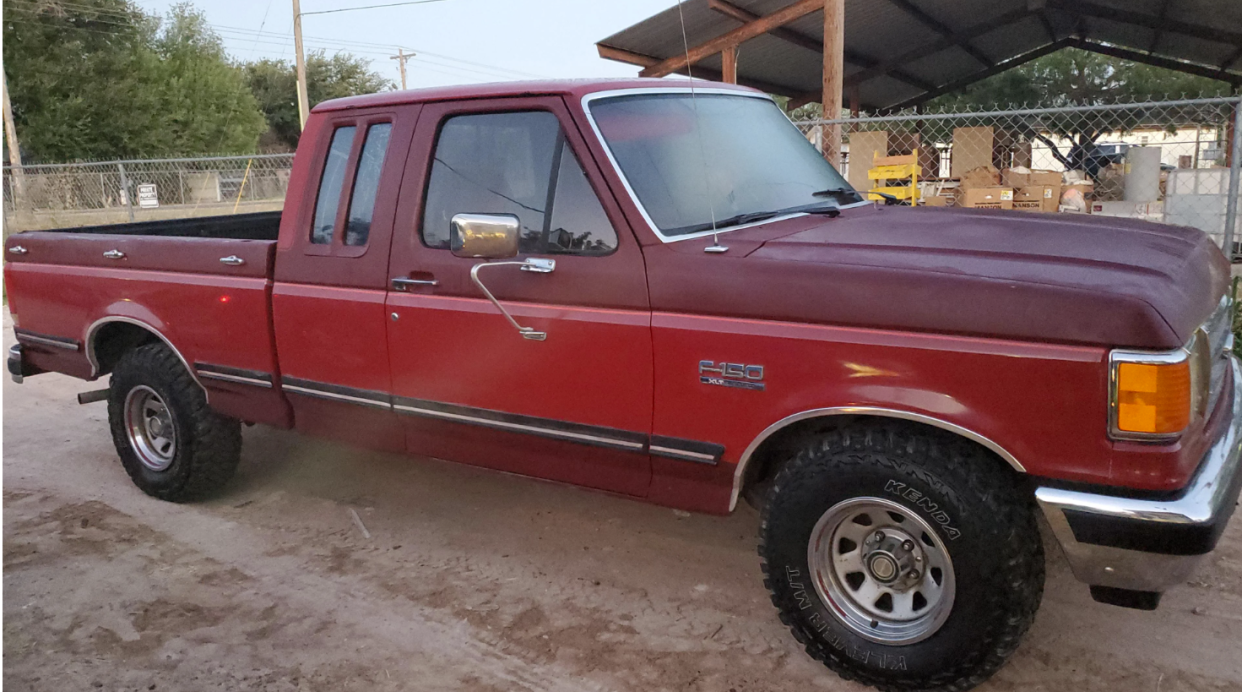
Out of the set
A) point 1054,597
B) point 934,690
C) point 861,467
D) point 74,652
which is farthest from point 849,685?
point 74,652

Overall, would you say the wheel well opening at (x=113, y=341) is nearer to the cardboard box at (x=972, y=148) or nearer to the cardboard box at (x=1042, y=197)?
the cardboard box at (x=1042, y=197)

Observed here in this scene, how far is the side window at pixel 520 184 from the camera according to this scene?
11.3 feet

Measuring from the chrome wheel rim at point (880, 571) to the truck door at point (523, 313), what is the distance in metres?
0.71

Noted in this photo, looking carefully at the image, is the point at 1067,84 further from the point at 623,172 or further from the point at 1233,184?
the point at 623,172

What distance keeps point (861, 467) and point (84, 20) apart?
1477 inches

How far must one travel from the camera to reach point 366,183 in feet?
13.3

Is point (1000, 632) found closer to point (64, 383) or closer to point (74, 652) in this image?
point (74, 652)

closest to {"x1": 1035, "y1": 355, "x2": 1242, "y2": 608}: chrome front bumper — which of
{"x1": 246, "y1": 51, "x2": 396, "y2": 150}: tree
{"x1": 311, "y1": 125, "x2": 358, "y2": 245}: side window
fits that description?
{"x1": 311, "y1": 125, "x2": 358, "y2": 245}: side window

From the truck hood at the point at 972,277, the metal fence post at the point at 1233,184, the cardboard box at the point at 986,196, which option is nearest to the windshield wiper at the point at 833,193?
the truck hood at the point at 972,277

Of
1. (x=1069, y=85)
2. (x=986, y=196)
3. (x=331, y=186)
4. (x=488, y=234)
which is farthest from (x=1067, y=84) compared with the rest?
(x=488, y=234)

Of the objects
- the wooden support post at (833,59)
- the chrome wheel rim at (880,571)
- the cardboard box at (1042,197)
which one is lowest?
the chrome wheel rim at (880,571)

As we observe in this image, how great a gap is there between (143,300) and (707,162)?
2.98 m

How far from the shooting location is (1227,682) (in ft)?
9.93

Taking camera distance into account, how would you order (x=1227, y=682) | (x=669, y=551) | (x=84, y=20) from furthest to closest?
(x=84, y=20), (x=669, y=551), (x=1227, y=682)
